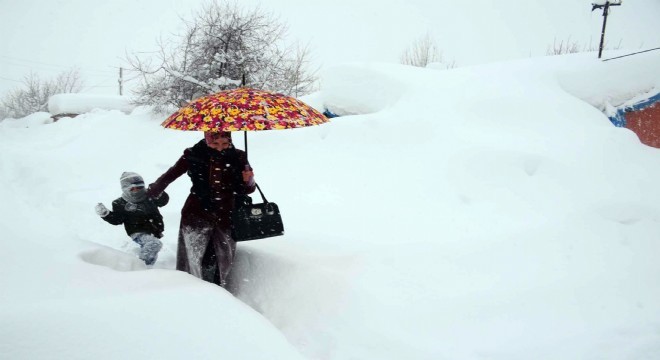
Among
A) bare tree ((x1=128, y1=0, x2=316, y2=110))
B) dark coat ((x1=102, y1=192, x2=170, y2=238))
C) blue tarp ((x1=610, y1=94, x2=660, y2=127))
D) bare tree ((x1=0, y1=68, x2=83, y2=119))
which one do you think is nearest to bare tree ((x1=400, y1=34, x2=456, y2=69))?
bare tree ((x1=128, y1=0, x2=316, y2=110))

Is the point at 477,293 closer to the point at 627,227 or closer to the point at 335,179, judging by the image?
the point at 627,227

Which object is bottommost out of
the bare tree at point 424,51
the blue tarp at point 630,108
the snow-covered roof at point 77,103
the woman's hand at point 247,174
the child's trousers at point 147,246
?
the child's trousers at point 147,246

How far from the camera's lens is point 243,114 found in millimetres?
2500

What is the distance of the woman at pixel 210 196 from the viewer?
2.95 meters

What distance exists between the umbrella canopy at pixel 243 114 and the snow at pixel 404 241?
99cm

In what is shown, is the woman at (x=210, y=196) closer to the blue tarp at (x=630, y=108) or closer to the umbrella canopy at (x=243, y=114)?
the umbrella canopy at (x=243, y=114)

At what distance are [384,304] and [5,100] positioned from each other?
5060cm

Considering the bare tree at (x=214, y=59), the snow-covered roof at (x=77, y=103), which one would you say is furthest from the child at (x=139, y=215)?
the snow-covered roof at (x=77, y=103)

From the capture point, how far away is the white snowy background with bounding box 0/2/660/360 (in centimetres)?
168

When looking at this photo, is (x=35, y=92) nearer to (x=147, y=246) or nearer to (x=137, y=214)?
(x=137, y=214)

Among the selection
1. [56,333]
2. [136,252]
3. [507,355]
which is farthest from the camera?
[136,252]

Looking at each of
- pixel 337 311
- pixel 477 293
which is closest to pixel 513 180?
pixel 477 293

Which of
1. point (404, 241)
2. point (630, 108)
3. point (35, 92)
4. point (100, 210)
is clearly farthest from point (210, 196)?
point (35, 92)

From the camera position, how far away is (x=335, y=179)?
5.35m
